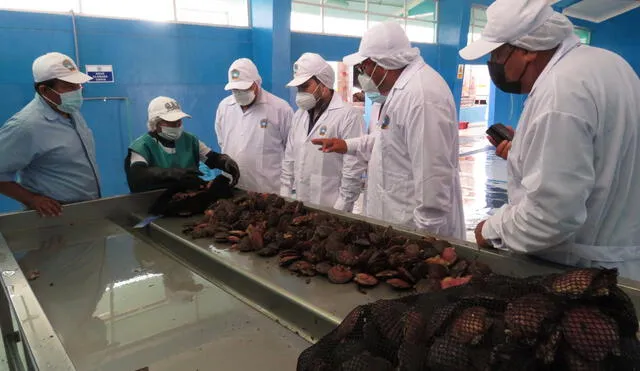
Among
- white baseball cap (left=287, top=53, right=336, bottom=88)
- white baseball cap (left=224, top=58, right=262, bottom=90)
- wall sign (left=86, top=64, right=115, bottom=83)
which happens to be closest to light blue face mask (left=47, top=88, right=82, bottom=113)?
white baseball cap (left=224, top=58, right=262, bottom=90)

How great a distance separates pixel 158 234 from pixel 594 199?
6.07 feet

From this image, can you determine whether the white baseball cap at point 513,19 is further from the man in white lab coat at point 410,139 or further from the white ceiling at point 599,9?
the white ceiling at point 599,9

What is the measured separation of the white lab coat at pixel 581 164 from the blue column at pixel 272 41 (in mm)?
5293

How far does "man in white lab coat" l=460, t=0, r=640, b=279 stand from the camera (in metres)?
1.18

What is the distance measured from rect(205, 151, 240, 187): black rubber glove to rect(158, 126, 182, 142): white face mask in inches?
11.1

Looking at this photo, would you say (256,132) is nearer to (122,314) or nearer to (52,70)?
(52,70)

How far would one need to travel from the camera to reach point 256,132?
3.38 m

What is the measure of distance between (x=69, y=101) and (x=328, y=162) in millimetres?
1671

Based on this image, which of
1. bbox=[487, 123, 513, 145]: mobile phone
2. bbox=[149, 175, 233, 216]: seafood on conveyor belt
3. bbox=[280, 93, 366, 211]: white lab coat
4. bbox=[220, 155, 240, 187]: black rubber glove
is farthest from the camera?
bbox=[280, 93, 366, 211]: white lab coat

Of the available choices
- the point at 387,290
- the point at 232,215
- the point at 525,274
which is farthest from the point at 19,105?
the point at 525,274

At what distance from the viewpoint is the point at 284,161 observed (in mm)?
3426

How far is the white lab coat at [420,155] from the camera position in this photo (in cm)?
200

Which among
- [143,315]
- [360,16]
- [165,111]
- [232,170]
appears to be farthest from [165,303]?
[360,16]

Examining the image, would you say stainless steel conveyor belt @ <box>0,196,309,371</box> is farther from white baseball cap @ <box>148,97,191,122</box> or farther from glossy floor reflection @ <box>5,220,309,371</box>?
white baseball cap @ <box>148,97,191,122</box>
